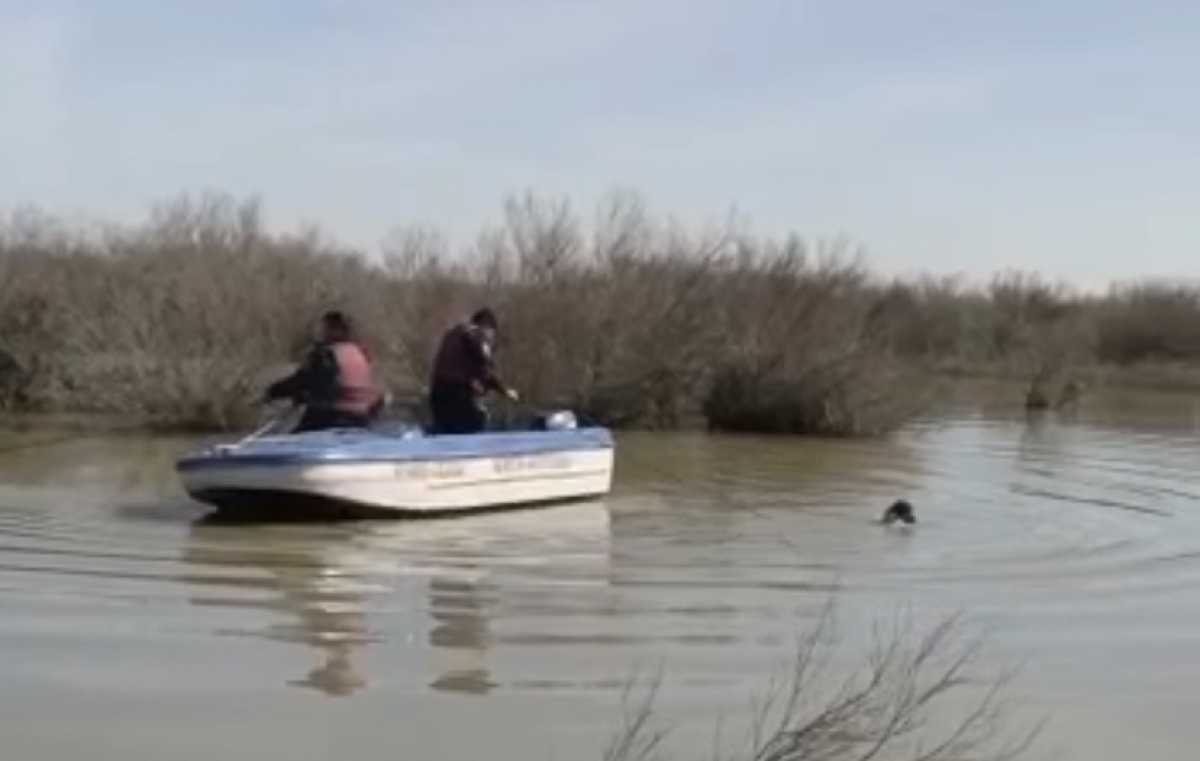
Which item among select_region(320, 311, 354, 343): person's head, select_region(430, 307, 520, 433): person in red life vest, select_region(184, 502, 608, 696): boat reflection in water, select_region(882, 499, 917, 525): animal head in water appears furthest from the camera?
select_region(882, 499, 917, 525): animal head in water

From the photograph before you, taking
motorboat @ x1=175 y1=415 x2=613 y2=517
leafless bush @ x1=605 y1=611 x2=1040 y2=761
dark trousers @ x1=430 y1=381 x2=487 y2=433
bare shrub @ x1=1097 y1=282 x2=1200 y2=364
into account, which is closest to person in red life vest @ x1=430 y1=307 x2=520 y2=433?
dark trousers @ x1=430 y1=381 x2=487 y2=433

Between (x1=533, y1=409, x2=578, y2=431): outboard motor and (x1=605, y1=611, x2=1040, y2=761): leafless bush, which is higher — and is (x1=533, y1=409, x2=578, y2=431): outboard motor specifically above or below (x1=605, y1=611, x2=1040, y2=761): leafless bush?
above

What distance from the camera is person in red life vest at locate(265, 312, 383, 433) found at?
56.8 ft

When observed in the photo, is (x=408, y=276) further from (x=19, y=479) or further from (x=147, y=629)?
(x=147, y=629)

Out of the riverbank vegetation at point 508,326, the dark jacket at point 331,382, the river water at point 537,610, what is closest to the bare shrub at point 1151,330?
the riverbank vegetation at point 508,326

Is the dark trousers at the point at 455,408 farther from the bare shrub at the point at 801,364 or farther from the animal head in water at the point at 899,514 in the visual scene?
the bare shrub at the point at 801,364

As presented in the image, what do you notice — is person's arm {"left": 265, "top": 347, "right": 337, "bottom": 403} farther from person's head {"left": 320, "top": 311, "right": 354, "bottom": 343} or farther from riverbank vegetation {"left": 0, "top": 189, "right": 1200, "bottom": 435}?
riverbank vegetation {"left": 0, "top": 189, "right": 1200, "bottom": 435}

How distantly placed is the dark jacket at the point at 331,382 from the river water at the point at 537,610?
1115 mm

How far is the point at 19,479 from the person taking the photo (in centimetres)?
2059

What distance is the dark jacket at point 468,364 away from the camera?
1839 centimetres

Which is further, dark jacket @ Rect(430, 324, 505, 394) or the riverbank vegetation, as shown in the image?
the riverbank vegetation

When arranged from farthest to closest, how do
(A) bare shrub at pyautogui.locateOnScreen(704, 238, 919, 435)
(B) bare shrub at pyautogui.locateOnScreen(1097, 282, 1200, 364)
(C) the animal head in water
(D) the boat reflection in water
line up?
(B) bare shrub at pyautogui.locateOnScreen(1097, 282, 1200, 364) < (A) bare shrub at pyautogui.locateOnScreen(704, 238, 919, 435) < (C) the animal head in water < (D) the boat reflection in water

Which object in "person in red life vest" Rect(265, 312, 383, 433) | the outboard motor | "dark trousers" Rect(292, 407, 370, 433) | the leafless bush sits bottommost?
the leafless bush

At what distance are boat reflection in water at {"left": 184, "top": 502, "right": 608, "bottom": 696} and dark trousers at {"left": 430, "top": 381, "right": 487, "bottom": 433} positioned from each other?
34.5 inches
